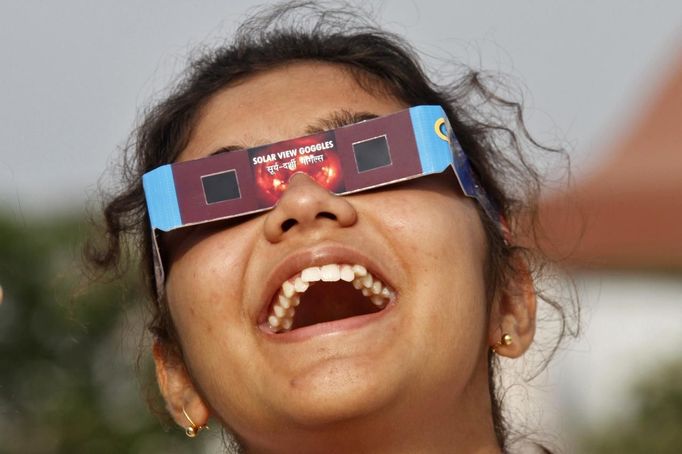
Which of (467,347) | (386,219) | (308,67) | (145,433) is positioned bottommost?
(145,433)

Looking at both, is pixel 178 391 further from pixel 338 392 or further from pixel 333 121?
pixel 333 121

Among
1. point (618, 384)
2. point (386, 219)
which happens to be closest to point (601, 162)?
point (618, 384)

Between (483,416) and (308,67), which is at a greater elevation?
(308,67)

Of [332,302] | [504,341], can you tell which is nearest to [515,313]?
[504,341]

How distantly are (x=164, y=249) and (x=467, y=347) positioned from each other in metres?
0.92

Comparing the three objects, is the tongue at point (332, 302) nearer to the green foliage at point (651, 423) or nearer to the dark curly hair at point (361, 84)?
the dark curly hair at point (361, 84)

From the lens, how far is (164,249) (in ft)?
11.5

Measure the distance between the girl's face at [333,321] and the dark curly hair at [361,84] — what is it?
0.81 feet

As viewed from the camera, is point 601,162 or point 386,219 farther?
point 601,162

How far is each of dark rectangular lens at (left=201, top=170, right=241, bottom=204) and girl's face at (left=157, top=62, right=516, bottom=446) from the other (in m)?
0.08

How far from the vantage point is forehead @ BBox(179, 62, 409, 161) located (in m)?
3.35

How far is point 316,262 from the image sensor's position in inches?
121

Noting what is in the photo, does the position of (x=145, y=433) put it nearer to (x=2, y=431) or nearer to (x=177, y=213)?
(x=2, y=431)

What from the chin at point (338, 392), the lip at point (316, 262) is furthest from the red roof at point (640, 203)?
the chin at point (338, 392)
